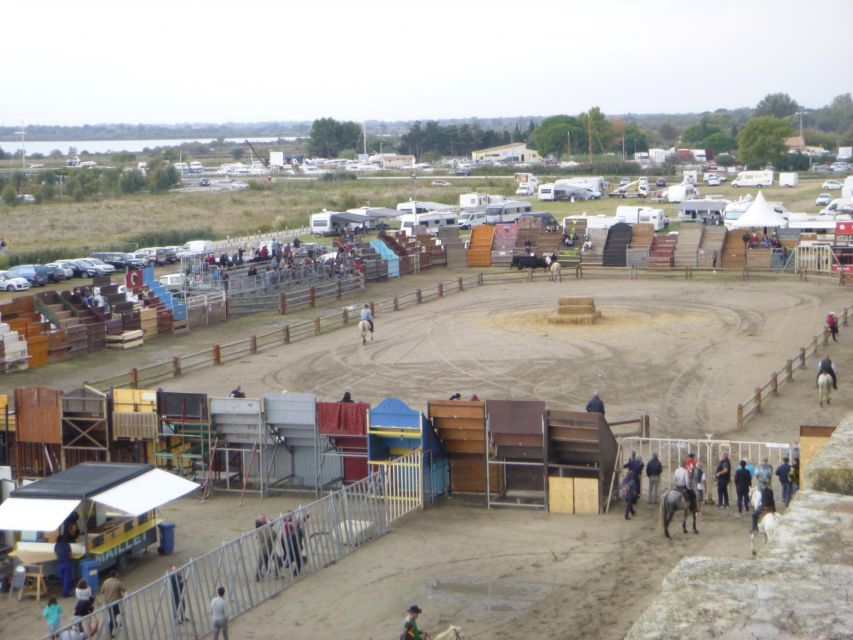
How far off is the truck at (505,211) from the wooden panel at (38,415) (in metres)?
46.5

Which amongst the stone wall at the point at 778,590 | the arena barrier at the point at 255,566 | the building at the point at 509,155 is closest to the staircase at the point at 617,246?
the arena barrier at the point at 255,566

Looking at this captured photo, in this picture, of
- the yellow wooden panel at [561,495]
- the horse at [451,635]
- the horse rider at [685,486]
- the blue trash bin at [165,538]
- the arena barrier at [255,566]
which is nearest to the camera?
the horse at [451,635]

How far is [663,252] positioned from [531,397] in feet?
83.9

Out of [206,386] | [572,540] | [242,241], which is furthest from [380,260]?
[572,540]

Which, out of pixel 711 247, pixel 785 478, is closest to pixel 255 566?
pixel 785 478

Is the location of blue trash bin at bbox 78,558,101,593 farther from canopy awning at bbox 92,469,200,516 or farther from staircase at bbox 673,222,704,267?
staircase at bbox 673,222,704,267

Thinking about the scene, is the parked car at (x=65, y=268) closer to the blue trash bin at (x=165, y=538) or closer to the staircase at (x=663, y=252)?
the staircase at (x=663, y=252)

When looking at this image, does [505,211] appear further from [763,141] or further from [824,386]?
[763,141]

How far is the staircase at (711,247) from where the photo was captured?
48.7 meters

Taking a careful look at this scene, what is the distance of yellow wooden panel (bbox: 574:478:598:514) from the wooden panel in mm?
9239

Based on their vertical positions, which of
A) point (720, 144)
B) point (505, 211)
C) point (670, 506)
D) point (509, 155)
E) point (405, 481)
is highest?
point (720, 144)

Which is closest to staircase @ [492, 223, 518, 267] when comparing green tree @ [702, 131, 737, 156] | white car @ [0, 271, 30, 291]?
white car @ [0, 271, 30, 291]

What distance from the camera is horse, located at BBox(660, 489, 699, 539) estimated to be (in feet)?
54.9

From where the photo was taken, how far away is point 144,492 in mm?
16688
